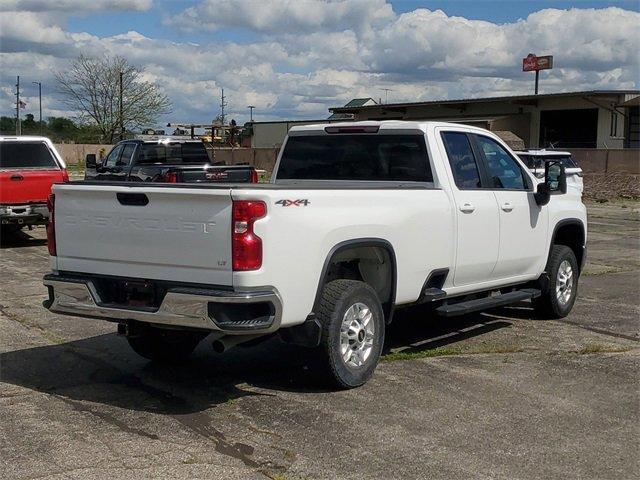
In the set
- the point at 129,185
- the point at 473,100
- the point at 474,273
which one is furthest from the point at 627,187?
the point at 129,185

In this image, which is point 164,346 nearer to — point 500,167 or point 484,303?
point 484,303

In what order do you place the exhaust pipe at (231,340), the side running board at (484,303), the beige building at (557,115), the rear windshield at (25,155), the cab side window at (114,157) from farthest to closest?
1. the beige building at (557,115)
2. the cab side window at (114,157)
3. the rear windshield at (25,155)
4. the side running board at (484,303)
5. the exhaust pipe at (231,340)

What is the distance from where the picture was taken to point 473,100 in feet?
145

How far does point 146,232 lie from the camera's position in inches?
229

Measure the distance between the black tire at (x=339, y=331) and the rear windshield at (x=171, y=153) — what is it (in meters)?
12.9

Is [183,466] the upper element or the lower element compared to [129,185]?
lower

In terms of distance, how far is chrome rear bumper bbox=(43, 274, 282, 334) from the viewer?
542 cm

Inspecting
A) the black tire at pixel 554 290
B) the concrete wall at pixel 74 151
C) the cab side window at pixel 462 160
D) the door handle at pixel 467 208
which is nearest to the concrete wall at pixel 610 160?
the black tire at pixel 554 290

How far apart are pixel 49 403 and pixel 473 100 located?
4041 centimetres

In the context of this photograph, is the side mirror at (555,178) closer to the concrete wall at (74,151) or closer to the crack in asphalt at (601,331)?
the crack in asphalt at (601,331)

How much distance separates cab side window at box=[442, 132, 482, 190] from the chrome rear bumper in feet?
8.58

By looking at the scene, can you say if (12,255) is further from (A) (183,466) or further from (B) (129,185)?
(A) (183,466)

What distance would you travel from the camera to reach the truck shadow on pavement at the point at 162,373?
613 centimetres

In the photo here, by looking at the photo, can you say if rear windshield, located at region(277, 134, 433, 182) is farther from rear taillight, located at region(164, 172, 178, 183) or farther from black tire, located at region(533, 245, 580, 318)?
rear taillight, located at region(164, 172, 178, 183)
